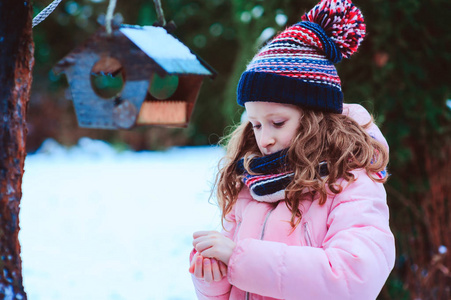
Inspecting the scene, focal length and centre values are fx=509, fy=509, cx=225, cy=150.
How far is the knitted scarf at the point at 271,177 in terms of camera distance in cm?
154

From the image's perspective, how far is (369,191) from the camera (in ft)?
4.83

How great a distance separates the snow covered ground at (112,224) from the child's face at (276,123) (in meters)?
0.88

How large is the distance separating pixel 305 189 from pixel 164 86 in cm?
117

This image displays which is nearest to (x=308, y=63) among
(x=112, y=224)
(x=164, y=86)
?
(x=164, y=86)

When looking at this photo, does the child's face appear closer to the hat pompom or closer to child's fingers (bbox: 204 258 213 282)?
the hat pompom

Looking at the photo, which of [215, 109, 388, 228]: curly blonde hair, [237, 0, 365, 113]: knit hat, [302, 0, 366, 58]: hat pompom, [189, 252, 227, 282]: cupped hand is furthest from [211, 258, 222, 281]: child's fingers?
[302, 0, 366, 58]: hat pompom

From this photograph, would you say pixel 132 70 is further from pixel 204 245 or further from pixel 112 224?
pixel 112 224

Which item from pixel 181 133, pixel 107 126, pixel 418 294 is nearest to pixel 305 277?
pixel 107 126

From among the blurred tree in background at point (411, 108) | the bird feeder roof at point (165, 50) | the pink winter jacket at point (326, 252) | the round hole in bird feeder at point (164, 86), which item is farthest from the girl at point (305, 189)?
the blurred tree in background at point (411, 108)

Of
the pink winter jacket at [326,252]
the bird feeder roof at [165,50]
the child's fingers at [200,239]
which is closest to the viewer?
the pink winter jacket at [326,252]

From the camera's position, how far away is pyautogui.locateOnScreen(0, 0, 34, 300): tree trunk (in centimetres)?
143

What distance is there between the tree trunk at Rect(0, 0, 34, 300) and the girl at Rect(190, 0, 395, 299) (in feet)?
1.73

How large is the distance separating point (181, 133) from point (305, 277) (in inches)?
359

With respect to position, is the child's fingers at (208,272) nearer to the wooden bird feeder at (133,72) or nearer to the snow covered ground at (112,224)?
the wooden bird feeder at (133,72)
